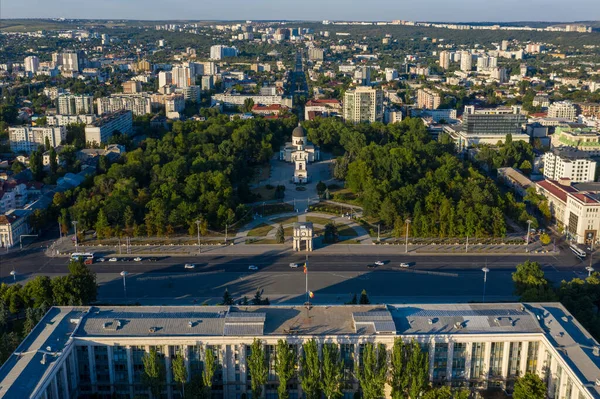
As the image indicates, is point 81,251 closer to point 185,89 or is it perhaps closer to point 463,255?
point 463,255

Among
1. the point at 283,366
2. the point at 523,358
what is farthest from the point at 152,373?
the point at 523,358

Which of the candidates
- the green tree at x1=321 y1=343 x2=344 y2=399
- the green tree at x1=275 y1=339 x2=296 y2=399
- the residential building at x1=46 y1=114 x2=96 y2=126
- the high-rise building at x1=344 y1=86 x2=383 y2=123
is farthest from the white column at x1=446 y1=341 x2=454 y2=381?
the residential building at x1=46 y1=114 x2=96 y2=126

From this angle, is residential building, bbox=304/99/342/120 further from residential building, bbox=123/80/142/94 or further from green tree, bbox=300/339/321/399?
green tree, bbox=300/339/321/399

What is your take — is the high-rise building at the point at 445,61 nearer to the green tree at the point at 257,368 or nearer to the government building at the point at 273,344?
the government building at the point at 273,344

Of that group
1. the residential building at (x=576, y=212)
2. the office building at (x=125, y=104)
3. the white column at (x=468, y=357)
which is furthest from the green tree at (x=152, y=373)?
the office building at (x=125, y=104)

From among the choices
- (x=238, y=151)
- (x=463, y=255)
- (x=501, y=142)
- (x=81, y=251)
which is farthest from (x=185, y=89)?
(x=463, y=255)

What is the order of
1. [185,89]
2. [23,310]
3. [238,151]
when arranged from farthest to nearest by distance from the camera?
[185,89]
[238,151]
[23,310]

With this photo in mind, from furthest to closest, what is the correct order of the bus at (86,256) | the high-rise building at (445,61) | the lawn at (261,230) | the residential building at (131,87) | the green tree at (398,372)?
the high-rise building at (445,61) → the residential building at (131,87) → the lawn at (261,230) → the bus at (86,256) → the green tree at (398,372)
